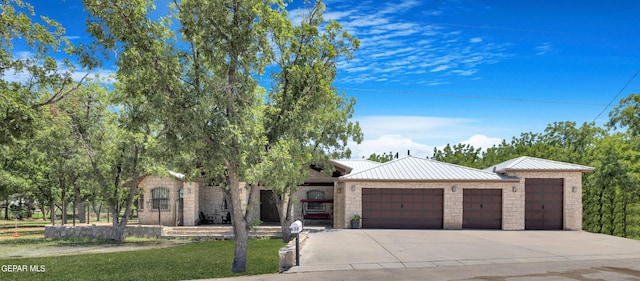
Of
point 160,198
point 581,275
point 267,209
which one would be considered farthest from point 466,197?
point 160,198

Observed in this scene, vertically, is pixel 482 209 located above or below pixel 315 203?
above

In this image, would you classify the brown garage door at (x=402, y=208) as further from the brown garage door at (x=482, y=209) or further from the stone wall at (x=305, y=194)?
the stone wall at (x=305, y=194)

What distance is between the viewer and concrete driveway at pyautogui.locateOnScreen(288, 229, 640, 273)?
1173cm

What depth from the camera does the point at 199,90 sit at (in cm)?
1193

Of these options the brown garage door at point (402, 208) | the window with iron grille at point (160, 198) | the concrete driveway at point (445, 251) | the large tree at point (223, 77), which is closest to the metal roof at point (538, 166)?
the brown garage door at point (402, 208)

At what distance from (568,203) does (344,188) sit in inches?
446

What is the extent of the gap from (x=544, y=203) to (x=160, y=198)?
2175 centimetres

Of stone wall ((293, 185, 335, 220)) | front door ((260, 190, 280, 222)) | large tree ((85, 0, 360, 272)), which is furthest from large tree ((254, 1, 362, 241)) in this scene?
front door ((260, 190, 280, 222))

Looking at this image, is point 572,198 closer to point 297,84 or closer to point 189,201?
point 297,84

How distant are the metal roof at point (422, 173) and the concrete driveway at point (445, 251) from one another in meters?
4.86

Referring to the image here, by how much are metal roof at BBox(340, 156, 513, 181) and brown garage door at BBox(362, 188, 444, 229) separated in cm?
79

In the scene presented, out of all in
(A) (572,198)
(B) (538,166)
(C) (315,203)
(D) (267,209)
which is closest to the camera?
(A) (572,198)

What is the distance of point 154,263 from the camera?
14.9 m

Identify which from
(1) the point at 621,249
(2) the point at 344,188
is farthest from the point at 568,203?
(2) the point at 344,188
